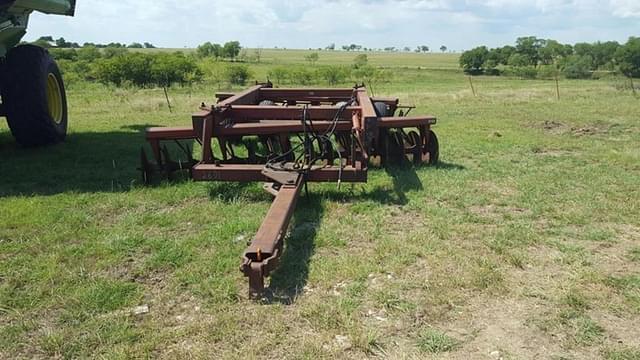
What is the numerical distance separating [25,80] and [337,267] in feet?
18.6

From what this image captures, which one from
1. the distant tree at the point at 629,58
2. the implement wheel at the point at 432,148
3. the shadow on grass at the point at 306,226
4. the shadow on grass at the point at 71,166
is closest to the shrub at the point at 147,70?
the shadow on grass at the point at 71,166

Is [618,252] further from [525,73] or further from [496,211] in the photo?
[525,73]

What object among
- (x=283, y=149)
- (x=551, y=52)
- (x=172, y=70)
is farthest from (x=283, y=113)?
(x=551, y=52)

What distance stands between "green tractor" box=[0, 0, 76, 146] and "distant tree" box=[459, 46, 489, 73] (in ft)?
229

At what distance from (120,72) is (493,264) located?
109 ft

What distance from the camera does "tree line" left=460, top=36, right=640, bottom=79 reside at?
54.1 metres

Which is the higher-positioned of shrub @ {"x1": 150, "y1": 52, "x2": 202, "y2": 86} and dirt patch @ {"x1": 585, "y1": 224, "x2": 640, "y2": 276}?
shrub @ {"x1": 150, "y1": 52, "x2": 202, "y2": 86}

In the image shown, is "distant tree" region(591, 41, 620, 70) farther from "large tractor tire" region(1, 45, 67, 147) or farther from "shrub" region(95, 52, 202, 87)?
"large tractor tire" region(1, 45, 67, 147)

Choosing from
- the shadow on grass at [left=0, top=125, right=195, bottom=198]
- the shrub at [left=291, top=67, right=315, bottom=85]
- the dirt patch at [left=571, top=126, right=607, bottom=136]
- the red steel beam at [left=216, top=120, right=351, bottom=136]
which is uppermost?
the shrub at [left=291, top=67, right=315, bottom=85]

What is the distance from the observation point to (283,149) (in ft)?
19.0

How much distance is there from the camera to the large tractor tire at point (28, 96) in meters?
6.89

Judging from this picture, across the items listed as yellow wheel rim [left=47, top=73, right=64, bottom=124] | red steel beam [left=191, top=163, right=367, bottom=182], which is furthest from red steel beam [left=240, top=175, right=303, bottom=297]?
yellow wheel rim [left=47, top=73, right=64, bottom=124]

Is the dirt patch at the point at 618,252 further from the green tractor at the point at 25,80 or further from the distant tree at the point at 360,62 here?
the distant tree at the point at 360,62

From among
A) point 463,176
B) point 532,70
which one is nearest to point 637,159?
point 463,176
